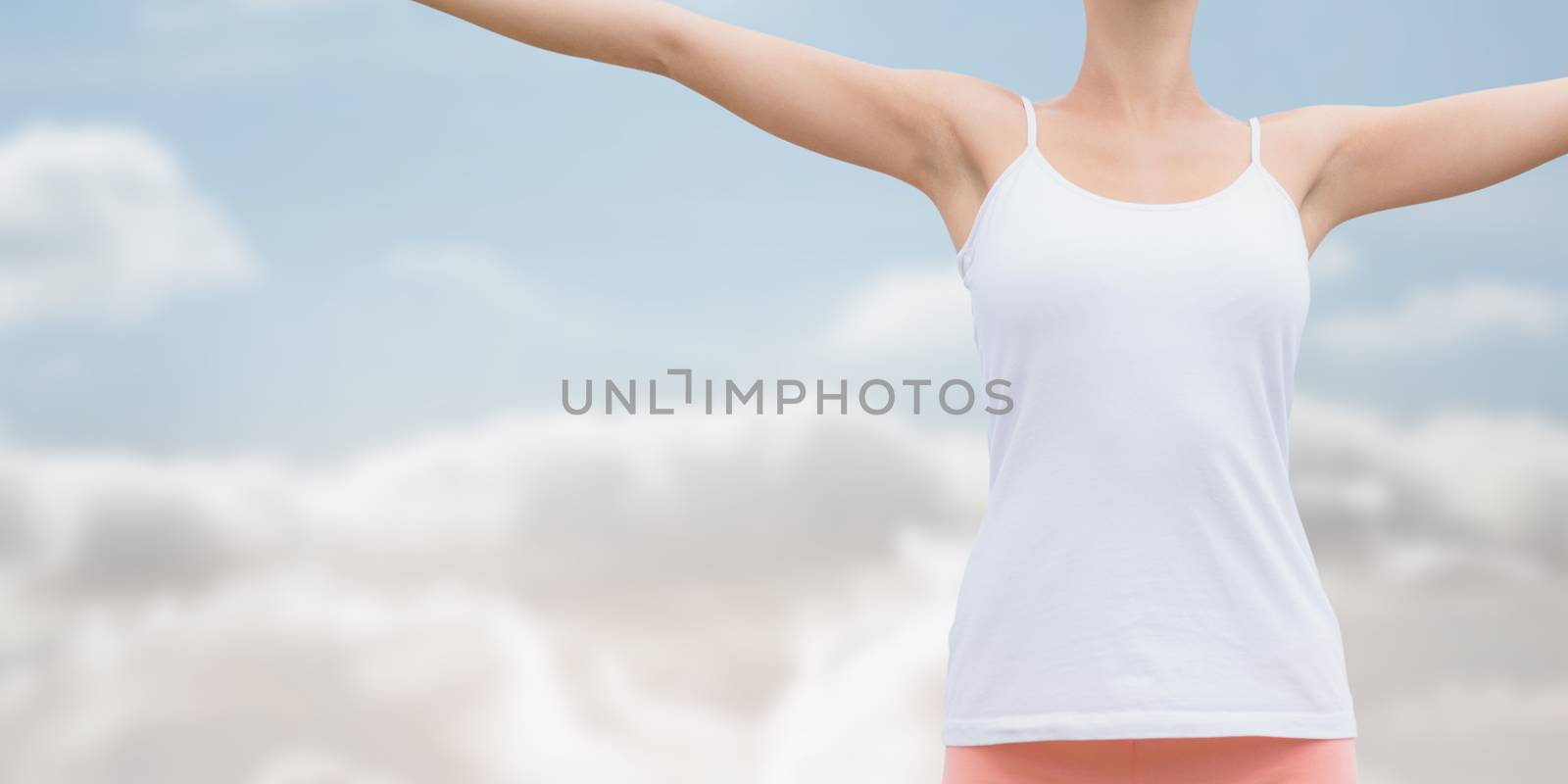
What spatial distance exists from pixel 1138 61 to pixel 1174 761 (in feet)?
A: 2.51

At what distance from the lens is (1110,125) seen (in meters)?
1.54

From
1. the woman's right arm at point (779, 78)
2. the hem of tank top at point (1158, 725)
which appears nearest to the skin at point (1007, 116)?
the woman's right arm at point (779, 78)

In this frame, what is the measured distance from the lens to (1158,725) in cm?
133

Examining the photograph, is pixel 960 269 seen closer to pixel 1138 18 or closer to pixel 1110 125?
pixel 1110 125

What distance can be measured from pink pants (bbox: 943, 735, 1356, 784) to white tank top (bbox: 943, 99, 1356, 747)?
3cm

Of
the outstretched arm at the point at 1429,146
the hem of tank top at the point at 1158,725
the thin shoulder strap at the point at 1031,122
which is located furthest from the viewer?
the outstretched arm at the point at 1429,146

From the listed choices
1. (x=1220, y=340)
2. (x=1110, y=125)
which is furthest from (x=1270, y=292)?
(x=1110, y=125)

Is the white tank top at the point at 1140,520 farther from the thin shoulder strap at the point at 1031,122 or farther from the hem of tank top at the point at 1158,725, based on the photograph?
the thin shoulder strap at the point at 1031,122

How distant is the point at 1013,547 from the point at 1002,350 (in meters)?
0.20

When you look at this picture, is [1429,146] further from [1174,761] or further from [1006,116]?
[1174,761]

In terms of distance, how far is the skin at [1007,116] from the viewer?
150cm

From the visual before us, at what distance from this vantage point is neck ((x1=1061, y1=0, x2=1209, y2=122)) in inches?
61.1

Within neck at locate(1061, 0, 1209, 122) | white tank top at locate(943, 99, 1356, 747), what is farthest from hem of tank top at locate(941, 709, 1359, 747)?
neck at locate(1061, 0, 1209, 122)

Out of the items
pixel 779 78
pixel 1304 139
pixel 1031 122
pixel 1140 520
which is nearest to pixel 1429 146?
pixel 1304 139
